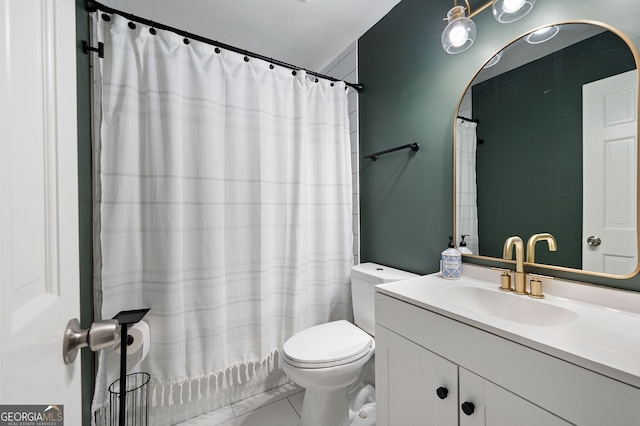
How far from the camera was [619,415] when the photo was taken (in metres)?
0.51

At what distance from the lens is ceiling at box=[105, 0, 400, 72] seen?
153cm

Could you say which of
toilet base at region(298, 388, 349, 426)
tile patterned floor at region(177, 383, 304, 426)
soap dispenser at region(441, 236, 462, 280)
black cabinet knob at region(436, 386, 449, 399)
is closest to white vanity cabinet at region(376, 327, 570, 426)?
black cabinet knob at region(436, 386, 449, 399)

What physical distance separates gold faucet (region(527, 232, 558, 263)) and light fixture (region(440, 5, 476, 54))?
33.9 inches

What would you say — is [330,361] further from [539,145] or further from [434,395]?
[539,145]

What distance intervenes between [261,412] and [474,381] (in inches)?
52.2

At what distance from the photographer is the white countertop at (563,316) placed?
1.82ft

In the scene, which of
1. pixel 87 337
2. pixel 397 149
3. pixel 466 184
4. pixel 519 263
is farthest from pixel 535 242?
pixel 87 337

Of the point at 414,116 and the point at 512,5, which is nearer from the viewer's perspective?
the point at 512,5

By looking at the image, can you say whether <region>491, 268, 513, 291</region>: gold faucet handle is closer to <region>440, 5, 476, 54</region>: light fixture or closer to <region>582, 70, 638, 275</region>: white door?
<region>582, 70, 638, 275</region>: white door

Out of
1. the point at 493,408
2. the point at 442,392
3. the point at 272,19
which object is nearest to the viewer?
the point at 493,408

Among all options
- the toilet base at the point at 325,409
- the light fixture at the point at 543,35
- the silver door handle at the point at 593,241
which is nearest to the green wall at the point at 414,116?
the light fixture at the point at 543,35

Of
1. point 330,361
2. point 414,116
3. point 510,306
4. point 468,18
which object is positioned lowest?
point 330,361

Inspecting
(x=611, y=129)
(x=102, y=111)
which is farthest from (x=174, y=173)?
(x=611, y=129)

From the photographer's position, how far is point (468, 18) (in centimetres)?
107
